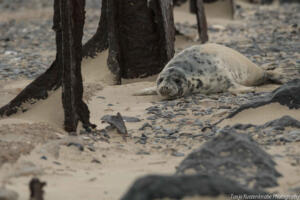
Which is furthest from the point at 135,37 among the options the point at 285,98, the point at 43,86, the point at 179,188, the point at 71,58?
the point at 179,188

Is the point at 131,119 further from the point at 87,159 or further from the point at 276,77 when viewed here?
the point at 276,77

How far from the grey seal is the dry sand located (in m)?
0.43

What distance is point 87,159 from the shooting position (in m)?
4.32

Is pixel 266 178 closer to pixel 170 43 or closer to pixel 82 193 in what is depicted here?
pixel 82 193

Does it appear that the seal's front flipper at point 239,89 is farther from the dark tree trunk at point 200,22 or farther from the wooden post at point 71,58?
the dark tree trunk at point 200,22

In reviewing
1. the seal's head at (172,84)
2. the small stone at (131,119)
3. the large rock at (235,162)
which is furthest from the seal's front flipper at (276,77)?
the large rock at (235,162)

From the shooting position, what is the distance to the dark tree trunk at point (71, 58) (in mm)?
4980

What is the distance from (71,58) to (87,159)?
111 cm

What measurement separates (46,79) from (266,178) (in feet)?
9.21

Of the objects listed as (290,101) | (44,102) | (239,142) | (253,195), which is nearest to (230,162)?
(239,142)

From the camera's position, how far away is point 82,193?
3467 millimetres

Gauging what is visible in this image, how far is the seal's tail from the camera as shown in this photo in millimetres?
7348

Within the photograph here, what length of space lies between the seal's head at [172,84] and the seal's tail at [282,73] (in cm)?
132

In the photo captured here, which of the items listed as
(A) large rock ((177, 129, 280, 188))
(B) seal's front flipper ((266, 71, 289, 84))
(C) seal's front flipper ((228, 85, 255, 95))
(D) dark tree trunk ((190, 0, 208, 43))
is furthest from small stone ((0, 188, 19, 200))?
(D) dark tree trunk ((190, 0, 208, 43))
